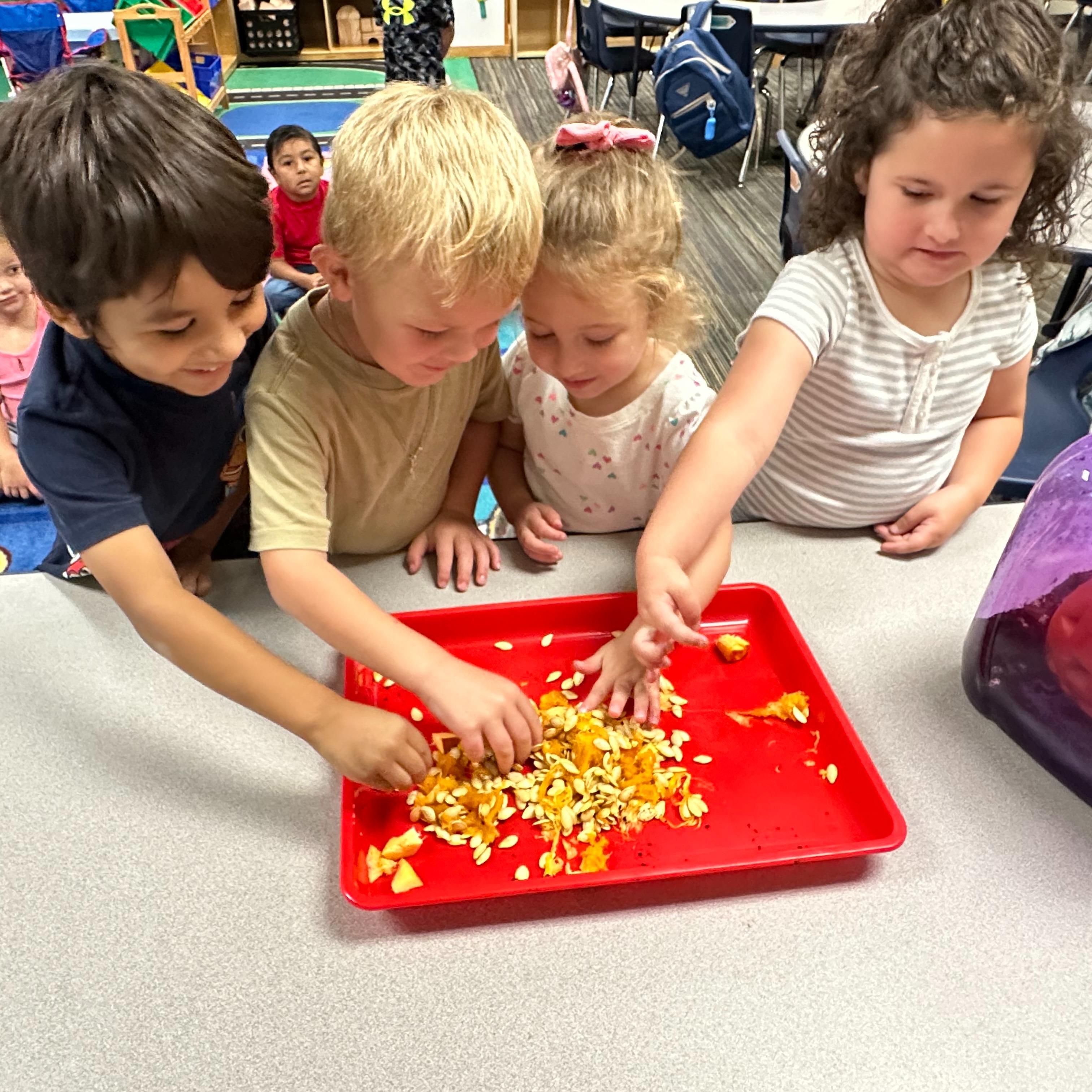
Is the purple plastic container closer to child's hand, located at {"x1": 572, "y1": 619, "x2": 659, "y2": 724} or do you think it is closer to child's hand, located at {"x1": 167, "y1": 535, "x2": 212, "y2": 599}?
child's hand, located at {"x1": 572, "y1": 619, "x2": 659, "y2": 724}

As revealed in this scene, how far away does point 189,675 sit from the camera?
2.51 ft

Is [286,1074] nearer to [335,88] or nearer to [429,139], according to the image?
[429,139]

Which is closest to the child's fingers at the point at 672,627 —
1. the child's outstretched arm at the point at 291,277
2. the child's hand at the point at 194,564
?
the child's hand at the point at 194,564

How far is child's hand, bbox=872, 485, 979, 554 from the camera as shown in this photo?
0.95 m

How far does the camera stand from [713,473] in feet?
2.69

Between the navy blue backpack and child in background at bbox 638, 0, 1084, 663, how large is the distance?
2809mm

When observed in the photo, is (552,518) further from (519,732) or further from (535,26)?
(535,26)

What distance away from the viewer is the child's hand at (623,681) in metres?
0.77

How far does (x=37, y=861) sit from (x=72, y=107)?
0.54 meters

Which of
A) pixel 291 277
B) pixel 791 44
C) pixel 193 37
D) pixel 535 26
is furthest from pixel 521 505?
pixel 535 26

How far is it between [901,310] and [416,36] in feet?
11.2

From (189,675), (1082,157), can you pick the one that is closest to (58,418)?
(189,675)

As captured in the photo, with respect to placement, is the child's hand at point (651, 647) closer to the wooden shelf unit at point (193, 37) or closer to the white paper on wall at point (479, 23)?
the wooden shelf unit at point (193, 37)

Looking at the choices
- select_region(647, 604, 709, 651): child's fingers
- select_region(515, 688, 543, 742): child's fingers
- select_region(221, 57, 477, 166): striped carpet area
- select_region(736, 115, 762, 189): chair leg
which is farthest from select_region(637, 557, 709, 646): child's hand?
select_region(221, 57, 477, 166): striped carpet area
